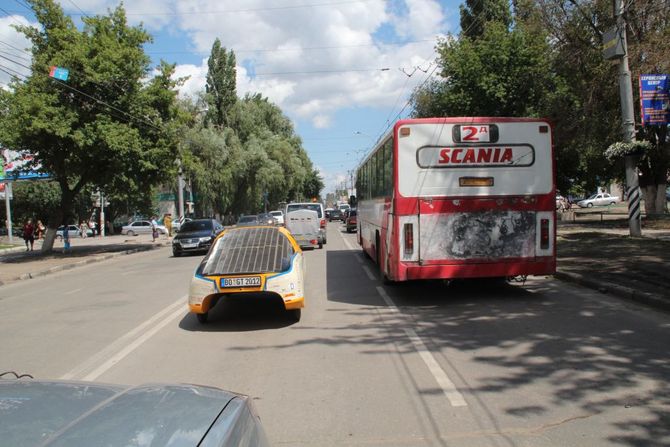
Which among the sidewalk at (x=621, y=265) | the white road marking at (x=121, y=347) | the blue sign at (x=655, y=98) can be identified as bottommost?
the white road marking at (x=121, y=347)

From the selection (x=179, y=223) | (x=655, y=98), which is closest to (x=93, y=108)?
(x=179, y=223)

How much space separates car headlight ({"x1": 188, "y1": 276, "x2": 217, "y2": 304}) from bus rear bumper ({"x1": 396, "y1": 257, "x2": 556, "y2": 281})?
3.18 meters

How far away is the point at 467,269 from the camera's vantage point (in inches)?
376

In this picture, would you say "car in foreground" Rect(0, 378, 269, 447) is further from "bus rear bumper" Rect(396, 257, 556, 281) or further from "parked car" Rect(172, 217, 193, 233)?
"parked car" Rect(172, 217, 193, 233)

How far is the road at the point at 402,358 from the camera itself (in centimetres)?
442

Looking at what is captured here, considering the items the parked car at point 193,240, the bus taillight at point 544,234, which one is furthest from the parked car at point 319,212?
the bus taillight at point 544,234

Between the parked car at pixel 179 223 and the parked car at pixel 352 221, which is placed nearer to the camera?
the parked car at pixel 179 223

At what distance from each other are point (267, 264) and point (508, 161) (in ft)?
14.8

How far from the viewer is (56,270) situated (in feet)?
67.9

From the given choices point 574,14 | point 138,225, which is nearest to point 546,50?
point 574,14

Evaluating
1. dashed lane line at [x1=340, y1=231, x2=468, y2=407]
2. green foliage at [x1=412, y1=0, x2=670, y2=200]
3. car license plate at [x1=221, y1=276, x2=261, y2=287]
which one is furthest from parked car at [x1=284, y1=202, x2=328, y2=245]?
dashed lane line at [x1=340, y1=231, x2=468, y2=407]

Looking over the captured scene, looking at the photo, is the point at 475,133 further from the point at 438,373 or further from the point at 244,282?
the point at 438,373

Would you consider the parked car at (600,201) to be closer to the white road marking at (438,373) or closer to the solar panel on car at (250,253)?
the solar panel on car at (250,253)

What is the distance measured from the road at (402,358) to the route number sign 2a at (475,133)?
2.85 metres
